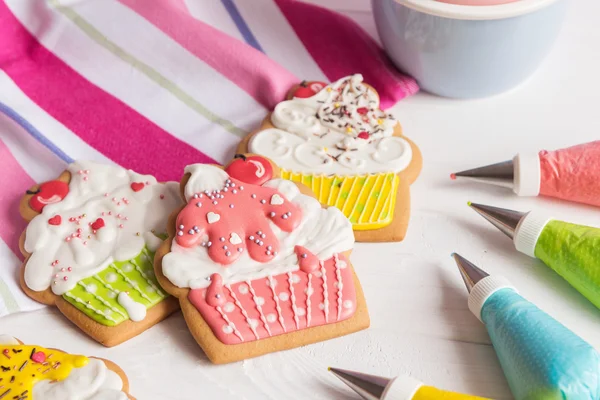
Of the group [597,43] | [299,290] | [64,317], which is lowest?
[64,317]

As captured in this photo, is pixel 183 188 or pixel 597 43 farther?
pixel 597 43

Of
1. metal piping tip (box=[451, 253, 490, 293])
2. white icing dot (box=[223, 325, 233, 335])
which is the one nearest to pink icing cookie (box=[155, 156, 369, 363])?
white icing dot (box=[223, 325, 233, 335])

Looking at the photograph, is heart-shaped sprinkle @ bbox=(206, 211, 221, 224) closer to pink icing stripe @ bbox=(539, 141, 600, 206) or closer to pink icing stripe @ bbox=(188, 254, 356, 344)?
pink icing stripe @ bbox=(188, 254, 356, 344)

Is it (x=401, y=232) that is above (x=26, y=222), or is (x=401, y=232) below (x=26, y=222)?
above

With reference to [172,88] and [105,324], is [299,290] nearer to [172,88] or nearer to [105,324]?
[105,324]

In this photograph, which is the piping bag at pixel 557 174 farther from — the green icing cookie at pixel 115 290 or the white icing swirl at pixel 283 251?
the green icing cookie at pixel 115 290

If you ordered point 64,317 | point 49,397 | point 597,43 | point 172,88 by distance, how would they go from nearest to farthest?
point 49,397 < point 64,317 < point 172,88 < point 597,43

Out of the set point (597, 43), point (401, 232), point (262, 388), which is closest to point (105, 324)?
point (262, 388)
